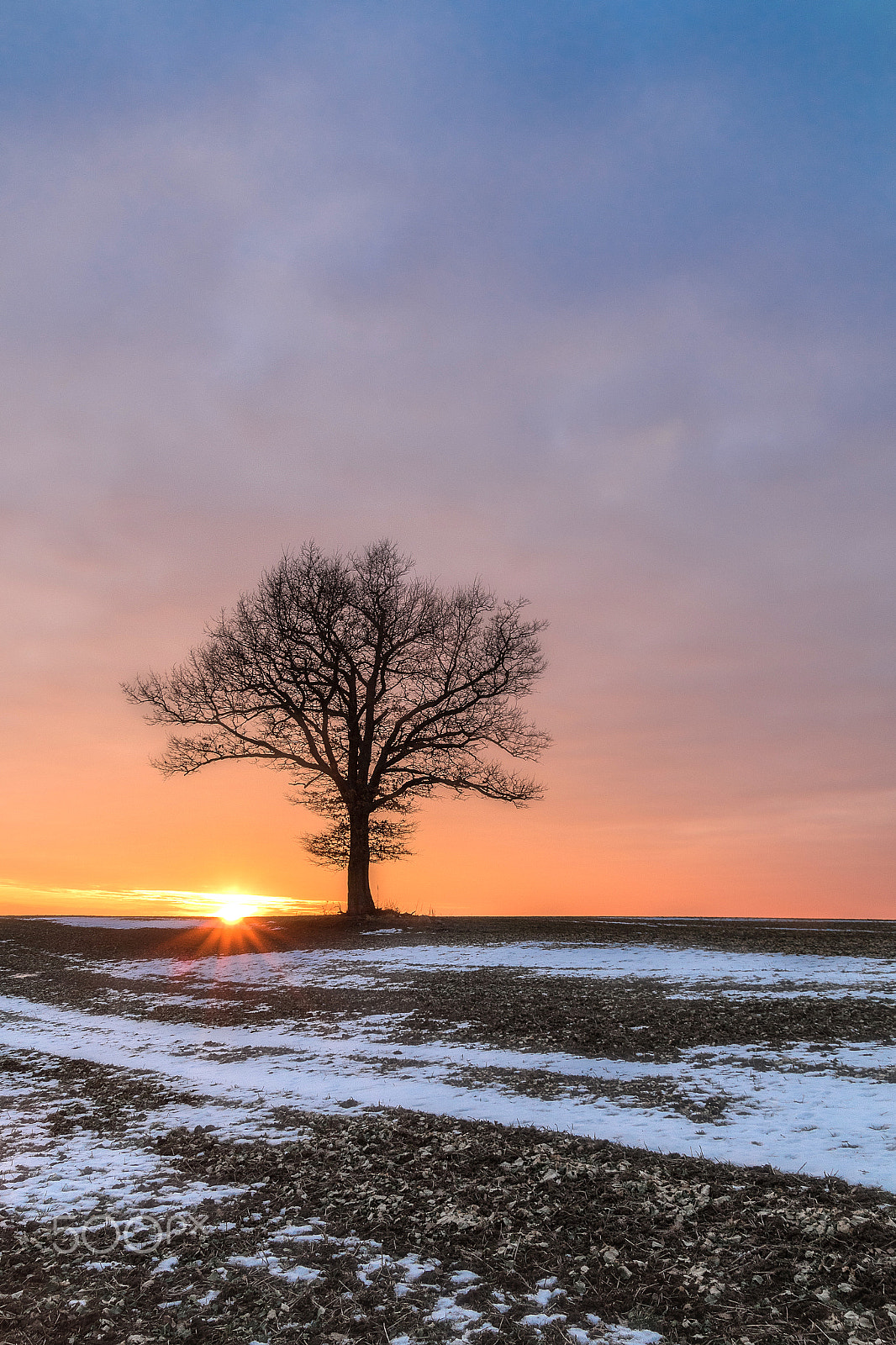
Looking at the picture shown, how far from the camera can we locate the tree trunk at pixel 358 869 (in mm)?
31562

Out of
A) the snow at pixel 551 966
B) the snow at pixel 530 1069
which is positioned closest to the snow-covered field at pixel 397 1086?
the snow at pixel 530 1069

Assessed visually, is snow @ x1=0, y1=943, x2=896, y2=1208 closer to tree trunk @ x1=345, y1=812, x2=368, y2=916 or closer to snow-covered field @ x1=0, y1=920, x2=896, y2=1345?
snow-covered field @ x1=0, y1=920, x2=896, y2=1345

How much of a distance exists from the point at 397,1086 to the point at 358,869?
70.0 ft

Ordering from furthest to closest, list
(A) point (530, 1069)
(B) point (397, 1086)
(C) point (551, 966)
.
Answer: (C) point (551, 966) → (A) point (530, 1069) → (B) point (397, 1086)

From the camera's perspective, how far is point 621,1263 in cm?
599

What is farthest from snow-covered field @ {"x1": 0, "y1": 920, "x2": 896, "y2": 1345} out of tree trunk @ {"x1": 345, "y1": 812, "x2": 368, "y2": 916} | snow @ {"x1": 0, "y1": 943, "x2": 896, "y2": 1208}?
tree trunk @ {"x1": 345, "y1": 812, "x2": 368, "y2": 916}

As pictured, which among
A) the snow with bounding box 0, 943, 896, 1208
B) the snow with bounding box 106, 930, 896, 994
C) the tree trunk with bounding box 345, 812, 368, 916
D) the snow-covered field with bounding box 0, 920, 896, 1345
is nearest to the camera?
the snow-covered field with bounding box 0, 920, 896, 1345

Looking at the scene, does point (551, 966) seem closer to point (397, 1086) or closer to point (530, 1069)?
point (530, 1069)

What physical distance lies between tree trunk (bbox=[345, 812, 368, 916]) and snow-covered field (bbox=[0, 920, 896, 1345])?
457 inches

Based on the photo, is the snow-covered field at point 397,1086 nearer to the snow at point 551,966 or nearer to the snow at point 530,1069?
the snow at point 530,1069

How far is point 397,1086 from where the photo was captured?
1069 centimetres

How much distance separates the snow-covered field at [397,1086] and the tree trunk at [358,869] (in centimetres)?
1160

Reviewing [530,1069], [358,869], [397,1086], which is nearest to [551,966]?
[530,1069]

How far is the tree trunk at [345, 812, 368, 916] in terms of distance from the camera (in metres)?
31.6
